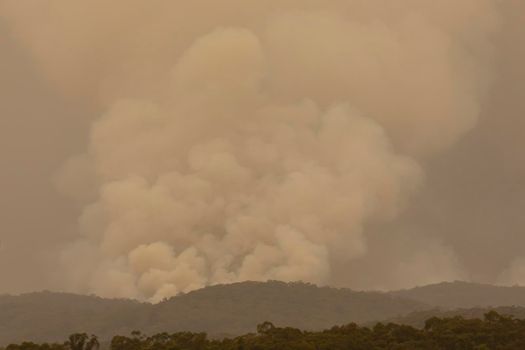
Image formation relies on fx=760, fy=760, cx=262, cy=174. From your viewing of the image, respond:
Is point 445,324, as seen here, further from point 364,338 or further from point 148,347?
point 148,347

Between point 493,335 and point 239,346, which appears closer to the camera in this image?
point 239,346

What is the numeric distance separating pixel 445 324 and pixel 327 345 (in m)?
34.6

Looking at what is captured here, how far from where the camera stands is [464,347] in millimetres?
122562

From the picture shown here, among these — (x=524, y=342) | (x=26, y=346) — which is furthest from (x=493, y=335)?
(x=26, y=346)

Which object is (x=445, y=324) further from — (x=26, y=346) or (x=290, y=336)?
(x=26, y=346)

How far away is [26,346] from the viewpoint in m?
116

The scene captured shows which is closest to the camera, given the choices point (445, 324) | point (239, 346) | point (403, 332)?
point (239, 346)

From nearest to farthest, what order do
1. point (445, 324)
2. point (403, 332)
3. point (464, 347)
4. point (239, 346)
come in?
1. point (239, 346)
2. point (464, 347)
3. point (403, 332)
4. point (445, 324)

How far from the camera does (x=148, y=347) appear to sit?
118438mm

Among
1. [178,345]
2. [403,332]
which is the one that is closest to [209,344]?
[178,345]

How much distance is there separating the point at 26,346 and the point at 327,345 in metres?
46.5

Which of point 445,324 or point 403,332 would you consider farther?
point 445,324

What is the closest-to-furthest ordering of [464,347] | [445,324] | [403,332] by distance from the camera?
[464,347] → [403,332] → [445,324]

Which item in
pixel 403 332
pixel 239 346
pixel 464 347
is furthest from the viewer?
pixel 403 332
